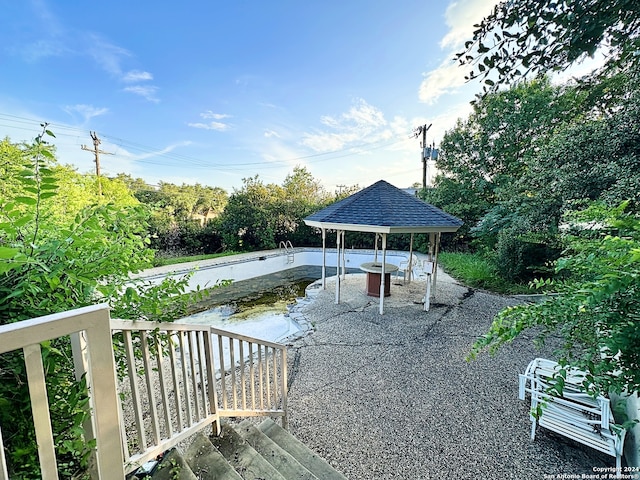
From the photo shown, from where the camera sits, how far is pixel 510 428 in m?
3.11

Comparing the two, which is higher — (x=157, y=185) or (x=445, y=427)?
(x=157, y=185)

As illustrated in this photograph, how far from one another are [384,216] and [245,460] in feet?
17.9

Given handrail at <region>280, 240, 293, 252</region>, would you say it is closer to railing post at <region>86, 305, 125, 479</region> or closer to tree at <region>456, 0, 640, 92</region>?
tree at <region>456, 0, 640, 92</region>

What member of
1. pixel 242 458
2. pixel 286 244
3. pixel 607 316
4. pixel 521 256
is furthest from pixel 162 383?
Answer: pixel 286 244

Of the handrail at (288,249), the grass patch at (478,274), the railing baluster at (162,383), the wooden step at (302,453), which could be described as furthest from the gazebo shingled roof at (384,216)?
the handrail at (288,249)

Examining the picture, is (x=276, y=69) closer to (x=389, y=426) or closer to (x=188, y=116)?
(x=188, y=116)

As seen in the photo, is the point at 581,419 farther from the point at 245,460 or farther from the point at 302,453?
the point at 245,460

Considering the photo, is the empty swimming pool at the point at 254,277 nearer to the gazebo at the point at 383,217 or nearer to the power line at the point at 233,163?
the gazebo at the point at 383,217

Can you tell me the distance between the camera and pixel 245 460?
6.98 ft

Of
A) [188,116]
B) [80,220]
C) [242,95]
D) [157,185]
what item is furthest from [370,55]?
[157,185]

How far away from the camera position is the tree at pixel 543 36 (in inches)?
67.1

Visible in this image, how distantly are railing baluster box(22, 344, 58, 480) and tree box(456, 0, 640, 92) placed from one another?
9.31 ft

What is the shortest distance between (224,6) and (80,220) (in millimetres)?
7425

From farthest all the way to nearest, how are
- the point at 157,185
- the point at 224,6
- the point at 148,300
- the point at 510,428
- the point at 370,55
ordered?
the point at 157,185 < the point at 370,55 < the point at 224,6 < the point at 510,428 < the point at 148,300
